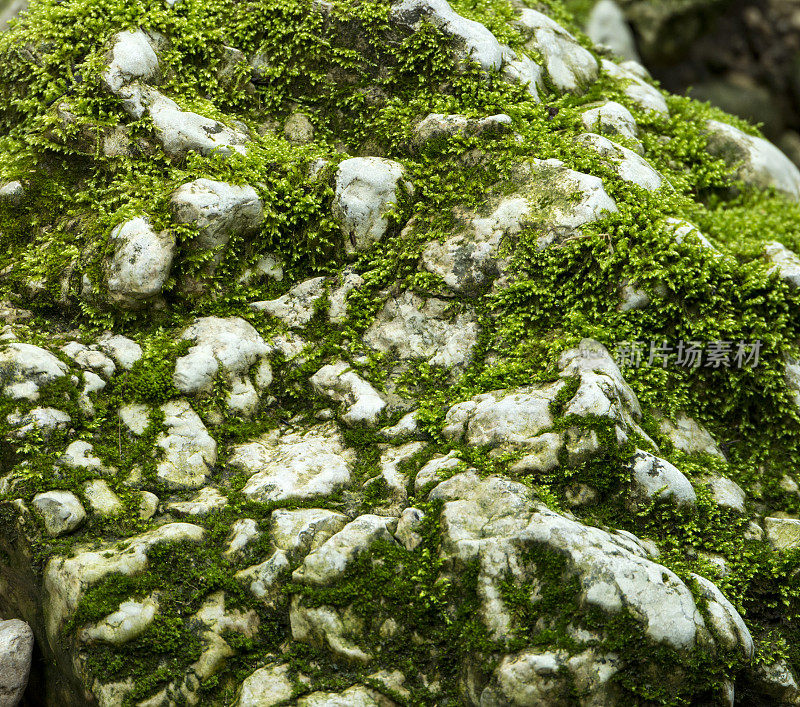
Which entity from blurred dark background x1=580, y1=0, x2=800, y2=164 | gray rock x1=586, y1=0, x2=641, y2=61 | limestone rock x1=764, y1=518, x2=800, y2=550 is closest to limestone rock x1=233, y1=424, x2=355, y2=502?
limestone rock x1=764, y1=518, x2=800, y2=550

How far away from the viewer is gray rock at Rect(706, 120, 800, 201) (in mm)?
8766

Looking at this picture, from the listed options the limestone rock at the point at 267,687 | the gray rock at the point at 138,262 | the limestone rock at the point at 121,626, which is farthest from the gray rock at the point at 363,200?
the limestone rock at the point at 267,687

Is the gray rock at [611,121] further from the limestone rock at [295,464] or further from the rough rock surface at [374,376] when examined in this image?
the limestone rock at [295,464]

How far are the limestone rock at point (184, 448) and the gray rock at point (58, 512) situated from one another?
67 centimetres

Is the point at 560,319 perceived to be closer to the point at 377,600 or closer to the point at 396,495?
the point at 396,495

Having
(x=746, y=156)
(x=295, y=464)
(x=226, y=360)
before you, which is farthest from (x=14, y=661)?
(x=746, y=156)

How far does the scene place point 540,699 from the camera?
439 cm

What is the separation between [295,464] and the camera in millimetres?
5648

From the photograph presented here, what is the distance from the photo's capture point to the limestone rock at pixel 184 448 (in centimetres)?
561

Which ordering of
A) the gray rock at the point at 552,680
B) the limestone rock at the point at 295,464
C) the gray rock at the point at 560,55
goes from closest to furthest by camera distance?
the gray rock at the point at 552,680
the limestone rock at the point at 295,464
the gray rock at the point at 560,55

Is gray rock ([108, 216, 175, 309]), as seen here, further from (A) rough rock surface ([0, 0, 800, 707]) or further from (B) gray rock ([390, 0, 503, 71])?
(B) gray rock ([390, 0, 503, 71])

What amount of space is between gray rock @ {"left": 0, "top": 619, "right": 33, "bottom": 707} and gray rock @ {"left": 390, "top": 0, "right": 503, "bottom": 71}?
682 centimetres

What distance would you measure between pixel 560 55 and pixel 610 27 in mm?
7306

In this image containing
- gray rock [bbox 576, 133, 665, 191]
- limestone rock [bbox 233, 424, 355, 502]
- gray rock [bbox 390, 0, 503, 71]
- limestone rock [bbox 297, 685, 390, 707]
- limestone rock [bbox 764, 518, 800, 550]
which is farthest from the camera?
gray rock [bbox 390, 0, 503, 71]
